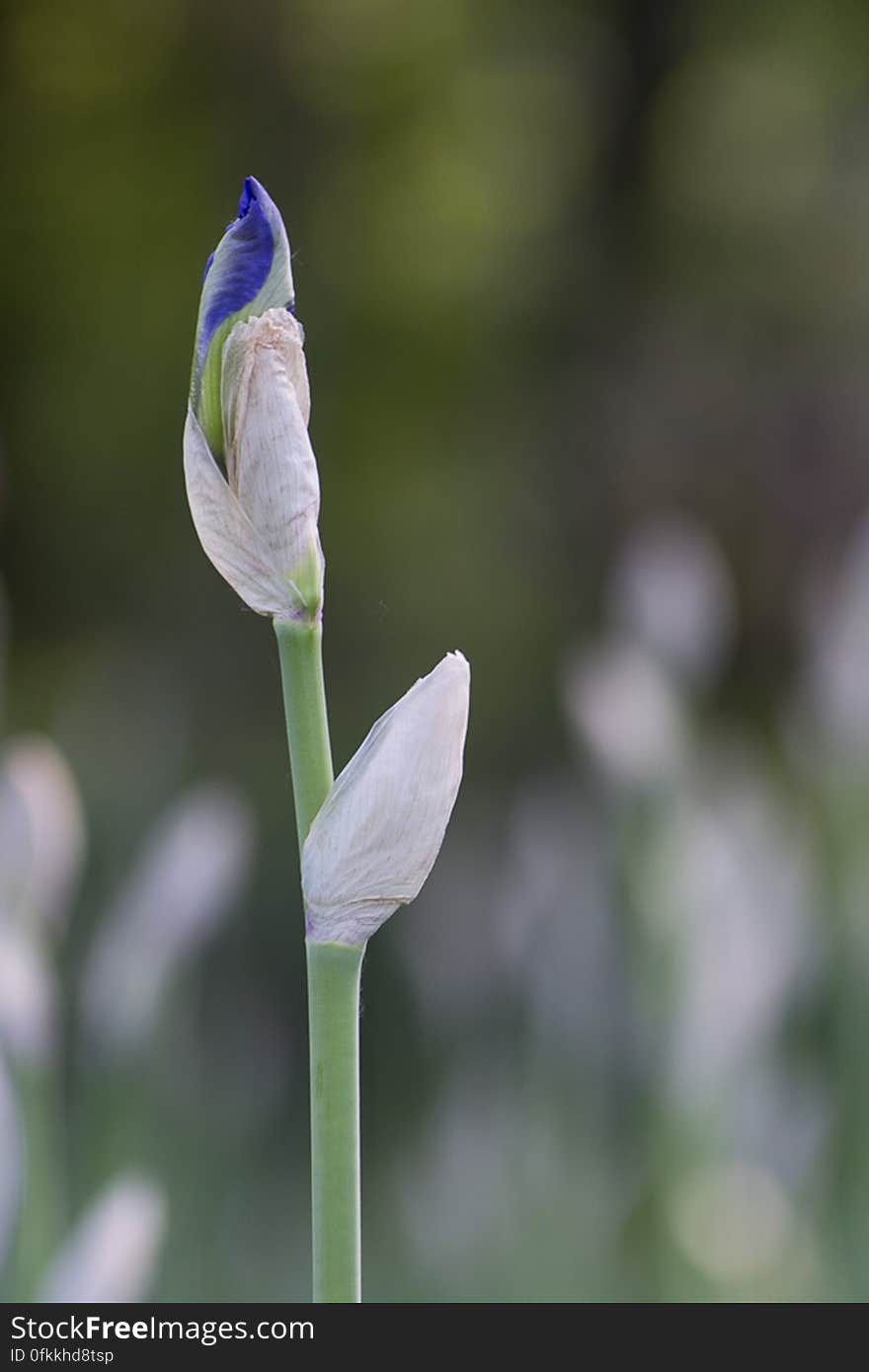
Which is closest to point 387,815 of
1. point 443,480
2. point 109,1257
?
point 109,1257

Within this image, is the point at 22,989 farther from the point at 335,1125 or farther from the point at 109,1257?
the point at 335,1125

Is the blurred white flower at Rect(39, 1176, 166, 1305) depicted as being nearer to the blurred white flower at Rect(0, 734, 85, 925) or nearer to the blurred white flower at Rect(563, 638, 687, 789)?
the blurred white flower at Rect(0, 734, 85, 925)

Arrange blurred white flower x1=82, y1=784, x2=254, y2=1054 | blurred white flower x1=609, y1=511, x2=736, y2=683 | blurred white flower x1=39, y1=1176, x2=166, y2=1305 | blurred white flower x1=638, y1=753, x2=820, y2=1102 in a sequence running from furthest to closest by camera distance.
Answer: blurred white flower x1=609, y1=511, x2=736, y2=683
blurred white flower x1=638, y1=753, x2=820, y2=1102
blurred white flower x1=82, y1=784, x2=254, y2=1054
blurred white flower x1=39, y1=1176, x2=166, y2=1305

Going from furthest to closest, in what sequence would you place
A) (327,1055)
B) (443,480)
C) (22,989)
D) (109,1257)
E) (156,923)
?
1. (443,480)
2. (156,923)
3. (22,989)
4. (109,1257)
5. (327,1055)

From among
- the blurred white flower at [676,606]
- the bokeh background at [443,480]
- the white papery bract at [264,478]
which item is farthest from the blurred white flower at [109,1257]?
the bokeh background at [443,480]

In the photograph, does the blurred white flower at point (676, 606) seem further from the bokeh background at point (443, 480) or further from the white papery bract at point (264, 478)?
the white papery bract at point (264, 478)

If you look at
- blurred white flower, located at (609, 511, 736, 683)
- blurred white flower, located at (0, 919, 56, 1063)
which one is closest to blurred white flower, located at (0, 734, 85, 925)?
blurred white flower, located at (0, 919, 56, 1063)
